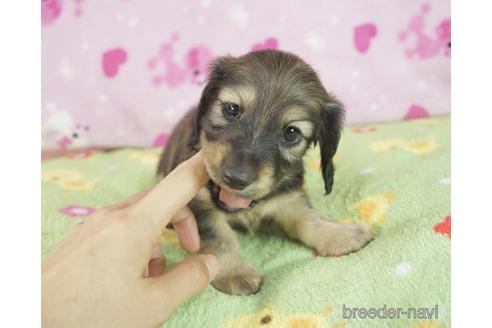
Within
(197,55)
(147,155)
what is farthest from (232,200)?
(197,55)

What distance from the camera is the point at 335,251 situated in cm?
209

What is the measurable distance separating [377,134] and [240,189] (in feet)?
5.62

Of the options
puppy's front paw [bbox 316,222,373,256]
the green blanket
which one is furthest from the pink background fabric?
puppy's front paw [bbox 316,222,373,256]

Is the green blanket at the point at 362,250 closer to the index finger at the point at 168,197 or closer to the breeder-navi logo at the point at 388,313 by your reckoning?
the breeder-navi logo at the point at 388,313

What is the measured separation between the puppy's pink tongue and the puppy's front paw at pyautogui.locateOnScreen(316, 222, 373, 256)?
373 mm

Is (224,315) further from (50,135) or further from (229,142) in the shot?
(50,135)

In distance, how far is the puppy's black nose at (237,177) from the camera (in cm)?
168

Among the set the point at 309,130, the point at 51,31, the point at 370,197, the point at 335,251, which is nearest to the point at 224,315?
the point at 335,251

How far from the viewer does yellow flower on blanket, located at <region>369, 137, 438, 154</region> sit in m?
2.84

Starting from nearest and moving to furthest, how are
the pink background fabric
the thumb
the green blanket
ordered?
the thumb
the green blanket
the pink background fabric

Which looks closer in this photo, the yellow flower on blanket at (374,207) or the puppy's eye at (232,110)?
the puppy's eye at (232,110)

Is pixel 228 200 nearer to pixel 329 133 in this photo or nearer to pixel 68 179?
pixel 329 133

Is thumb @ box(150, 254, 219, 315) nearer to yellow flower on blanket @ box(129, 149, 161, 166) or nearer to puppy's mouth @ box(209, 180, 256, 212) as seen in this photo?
puppy's mouth @ box(209, 180, 256, 212)

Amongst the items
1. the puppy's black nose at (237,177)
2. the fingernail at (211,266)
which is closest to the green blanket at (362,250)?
the fingernail at (211,266)
